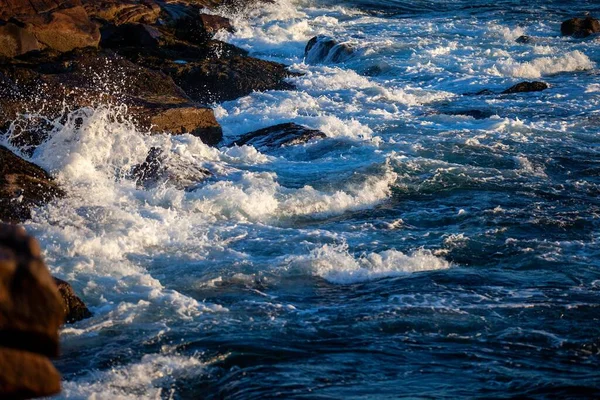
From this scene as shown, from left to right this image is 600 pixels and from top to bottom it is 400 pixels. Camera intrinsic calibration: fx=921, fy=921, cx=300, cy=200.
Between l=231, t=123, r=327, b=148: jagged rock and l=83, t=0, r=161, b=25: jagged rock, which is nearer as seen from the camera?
l=231, t=123, r=327, b=148: jagged rock

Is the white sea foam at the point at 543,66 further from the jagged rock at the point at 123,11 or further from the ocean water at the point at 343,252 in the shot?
the jagged rock at the point at 123,11

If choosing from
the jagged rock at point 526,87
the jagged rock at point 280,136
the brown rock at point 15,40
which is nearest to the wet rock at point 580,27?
the jagged rock at point 526,87

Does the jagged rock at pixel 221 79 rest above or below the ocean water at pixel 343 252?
above

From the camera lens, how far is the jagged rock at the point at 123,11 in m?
19.0

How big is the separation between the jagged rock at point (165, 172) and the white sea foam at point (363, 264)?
2793mm

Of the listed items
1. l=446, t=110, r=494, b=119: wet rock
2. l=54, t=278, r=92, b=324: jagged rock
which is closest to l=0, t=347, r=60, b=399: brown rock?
l=54, t=278, r=92, b=324: jagged rock

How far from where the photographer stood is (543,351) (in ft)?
21.6

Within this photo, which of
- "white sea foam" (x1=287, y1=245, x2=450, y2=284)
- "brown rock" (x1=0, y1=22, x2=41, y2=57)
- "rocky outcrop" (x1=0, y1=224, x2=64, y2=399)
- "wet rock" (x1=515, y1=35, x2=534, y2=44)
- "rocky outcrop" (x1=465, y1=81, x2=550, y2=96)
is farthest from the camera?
"wet rock" (x1=515, y1=35, x2=534, y2=44)

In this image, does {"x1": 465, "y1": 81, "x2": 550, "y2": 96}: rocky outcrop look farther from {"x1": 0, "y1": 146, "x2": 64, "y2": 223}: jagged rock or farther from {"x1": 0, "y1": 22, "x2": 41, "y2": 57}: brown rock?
{"x1": 0, "y1": 146, "x2": 64, "y2": 223}: jagged rock

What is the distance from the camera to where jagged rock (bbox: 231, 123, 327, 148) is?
13.6 meters

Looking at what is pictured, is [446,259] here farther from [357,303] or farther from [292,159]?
[292,159]

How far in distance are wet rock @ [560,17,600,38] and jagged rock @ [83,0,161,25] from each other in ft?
36.3

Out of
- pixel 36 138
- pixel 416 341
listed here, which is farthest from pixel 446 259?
pixel 36 138

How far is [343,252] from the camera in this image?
8.95m
